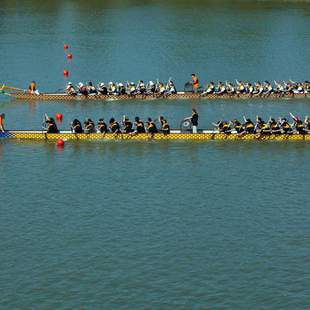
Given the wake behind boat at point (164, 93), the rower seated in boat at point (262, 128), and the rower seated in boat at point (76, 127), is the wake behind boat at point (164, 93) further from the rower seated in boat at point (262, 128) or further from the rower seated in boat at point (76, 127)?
the rower seated in boat at point (262, 128)

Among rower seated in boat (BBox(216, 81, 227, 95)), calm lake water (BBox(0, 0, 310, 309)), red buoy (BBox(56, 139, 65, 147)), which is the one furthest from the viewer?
rower seated in boat (BBox(216, 81, 227, 95))

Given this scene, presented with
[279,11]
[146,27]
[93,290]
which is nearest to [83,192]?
[93,290]

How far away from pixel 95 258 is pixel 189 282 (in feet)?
14.4

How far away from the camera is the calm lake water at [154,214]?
29906 millimetres

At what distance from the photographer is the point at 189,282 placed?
3036 centimetres

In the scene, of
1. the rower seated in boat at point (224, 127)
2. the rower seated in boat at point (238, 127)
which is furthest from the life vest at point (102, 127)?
the rower seated in boat at point (238, 127)

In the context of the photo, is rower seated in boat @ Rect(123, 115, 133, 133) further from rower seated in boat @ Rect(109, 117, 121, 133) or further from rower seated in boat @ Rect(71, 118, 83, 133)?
rower seated in boat @ Rect(71, 118, 83, 133)

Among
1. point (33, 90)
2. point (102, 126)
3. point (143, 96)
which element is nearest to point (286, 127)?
point (102, 126)

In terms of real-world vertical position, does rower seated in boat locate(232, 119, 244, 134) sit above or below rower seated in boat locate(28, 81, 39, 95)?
below

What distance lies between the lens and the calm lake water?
98.1 feet

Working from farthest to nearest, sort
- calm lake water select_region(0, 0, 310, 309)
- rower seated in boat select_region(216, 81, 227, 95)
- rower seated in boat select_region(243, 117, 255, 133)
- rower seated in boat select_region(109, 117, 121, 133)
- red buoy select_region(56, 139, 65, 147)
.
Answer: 1. rower seated in boat select_region(216, 81, 227, 95)
2. rower seated in boat select_region(109, 117, 121, 133)
3. rower seated in boat select_region(243, 117, 255, 133)
4. red buoy select_region(56, 139, 65, 147)
5. calm lake water select_region(0, 0, 310, 309)

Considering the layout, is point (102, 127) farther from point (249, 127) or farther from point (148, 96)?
point (148, 96)

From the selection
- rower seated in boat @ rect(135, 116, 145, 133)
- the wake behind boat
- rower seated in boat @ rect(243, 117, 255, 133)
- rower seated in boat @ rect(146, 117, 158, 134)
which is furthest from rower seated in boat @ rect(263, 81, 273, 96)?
rower seated in boat @ rect(135, 116, 145, 133)

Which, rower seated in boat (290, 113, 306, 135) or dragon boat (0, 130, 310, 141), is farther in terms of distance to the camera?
dragon boat (0, 130, 310, 141)
